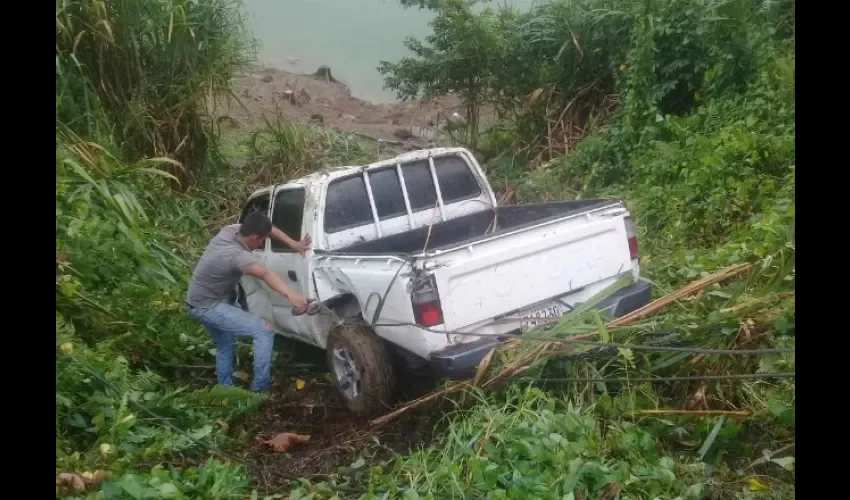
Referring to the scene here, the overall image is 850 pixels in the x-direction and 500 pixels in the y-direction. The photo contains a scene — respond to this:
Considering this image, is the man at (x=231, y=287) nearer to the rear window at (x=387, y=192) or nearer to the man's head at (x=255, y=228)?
the man's head at (x=255, y=228)

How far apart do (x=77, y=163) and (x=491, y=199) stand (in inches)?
163

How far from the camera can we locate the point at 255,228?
531 centimetres

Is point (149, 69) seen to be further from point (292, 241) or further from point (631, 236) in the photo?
point (631, 236)

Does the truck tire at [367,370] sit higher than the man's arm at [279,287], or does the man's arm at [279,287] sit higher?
the man's arm at [279,287]

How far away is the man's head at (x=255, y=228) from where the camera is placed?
5.29 metres

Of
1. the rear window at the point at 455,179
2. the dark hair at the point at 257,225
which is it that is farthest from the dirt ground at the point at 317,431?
the rear window at the point at 455,179

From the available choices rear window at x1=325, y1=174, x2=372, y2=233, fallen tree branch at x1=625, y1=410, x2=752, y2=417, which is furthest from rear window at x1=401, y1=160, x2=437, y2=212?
fallen tree branch at x1=625, y1=410, x2=752, y2=417

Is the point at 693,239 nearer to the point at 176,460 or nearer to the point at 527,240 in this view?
the point at 527,240

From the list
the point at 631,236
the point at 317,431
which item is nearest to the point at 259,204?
the point at 317,431

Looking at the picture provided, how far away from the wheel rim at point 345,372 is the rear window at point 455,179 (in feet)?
5.46
